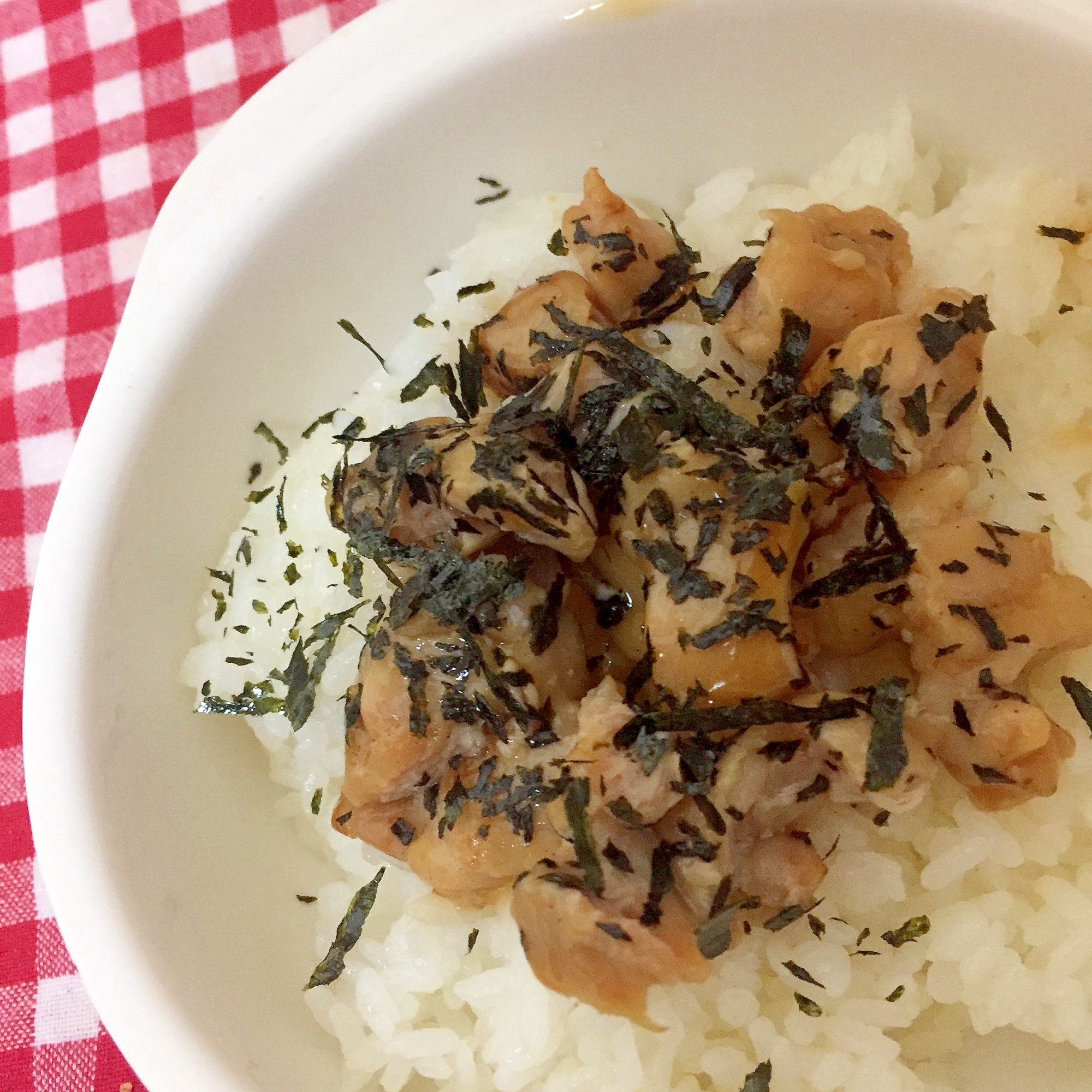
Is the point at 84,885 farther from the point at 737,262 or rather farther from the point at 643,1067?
the point at 737,262

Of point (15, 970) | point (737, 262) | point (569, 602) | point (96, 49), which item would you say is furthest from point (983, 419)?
point (96, 49)

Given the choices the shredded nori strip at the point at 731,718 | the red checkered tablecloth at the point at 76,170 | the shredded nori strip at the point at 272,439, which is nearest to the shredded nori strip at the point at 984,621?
the shredded nori strip at the point at 731,718

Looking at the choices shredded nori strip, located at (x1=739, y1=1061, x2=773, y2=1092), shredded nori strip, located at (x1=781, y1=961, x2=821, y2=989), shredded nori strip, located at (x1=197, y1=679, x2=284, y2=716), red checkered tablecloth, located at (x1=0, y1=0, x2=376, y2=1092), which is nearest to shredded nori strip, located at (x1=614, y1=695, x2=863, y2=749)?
shredded nori strip, located at (x1=781, y1=961, x2=821, y2=989)

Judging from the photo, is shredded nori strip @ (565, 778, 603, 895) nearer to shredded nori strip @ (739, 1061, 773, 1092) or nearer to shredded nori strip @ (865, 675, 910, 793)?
shredded nori strip @ (865, 675, 910, 793)

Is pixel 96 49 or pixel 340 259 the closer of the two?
pixel 340 259

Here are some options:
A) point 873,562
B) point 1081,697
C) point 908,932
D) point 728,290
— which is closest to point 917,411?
point 873,562
